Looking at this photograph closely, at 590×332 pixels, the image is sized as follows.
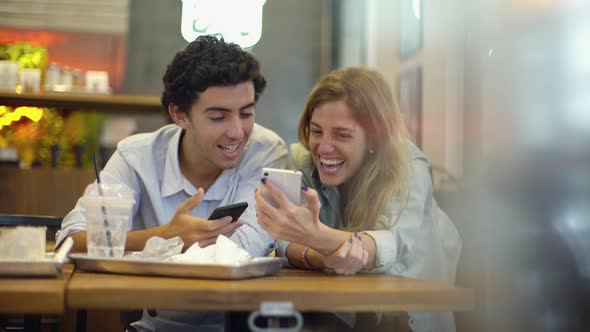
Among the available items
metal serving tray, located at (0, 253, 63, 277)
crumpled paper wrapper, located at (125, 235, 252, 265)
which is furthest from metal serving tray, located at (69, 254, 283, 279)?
metal serving tray, located at (0, 253, 63, 277)

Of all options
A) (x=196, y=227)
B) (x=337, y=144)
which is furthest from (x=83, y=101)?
(x=196, y=227)

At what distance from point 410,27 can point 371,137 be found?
92.2 inches

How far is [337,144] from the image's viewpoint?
6.04ft

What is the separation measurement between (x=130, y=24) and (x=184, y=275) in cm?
430

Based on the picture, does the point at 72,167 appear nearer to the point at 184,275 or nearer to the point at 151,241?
the point at 151,241

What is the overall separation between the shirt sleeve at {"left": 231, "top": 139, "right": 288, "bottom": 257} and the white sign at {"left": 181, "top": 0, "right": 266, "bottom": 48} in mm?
1363

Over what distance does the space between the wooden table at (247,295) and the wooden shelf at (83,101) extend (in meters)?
2.35

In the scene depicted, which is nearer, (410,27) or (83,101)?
(83,101)

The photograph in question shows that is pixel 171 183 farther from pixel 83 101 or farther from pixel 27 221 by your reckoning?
pixel 83 101

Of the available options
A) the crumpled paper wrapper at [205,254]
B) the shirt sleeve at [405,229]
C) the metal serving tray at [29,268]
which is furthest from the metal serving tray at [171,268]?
the shirt sleeve at [405,229]

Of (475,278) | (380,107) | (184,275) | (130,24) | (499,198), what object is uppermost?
(130,24)

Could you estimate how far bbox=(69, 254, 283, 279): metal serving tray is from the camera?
Result: 1193 millimetres

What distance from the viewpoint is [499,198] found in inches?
56.3

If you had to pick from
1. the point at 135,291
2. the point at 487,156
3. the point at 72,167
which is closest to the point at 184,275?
the point at 135,291
